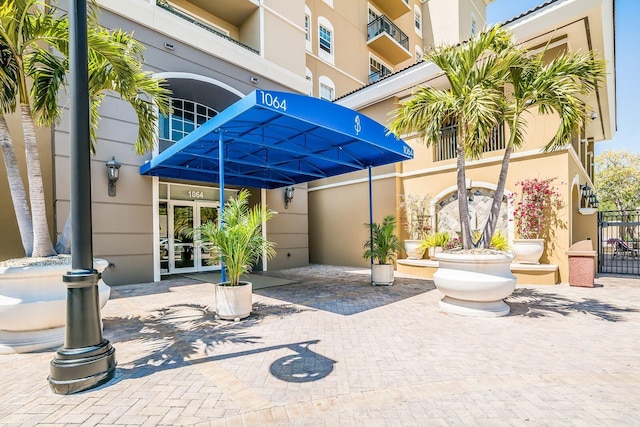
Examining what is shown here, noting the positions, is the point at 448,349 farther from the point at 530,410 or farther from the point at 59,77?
the point at 59,77

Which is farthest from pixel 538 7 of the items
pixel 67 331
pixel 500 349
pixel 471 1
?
pixel 471 1

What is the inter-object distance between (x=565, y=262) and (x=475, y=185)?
10.8 ft

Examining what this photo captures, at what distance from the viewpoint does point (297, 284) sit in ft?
30.9

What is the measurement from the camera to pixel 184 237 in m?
11.6

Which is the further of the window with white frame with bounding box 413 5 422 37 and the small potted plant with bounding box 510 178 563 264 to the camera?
the window with white frame with bounding box 413 5 422 37

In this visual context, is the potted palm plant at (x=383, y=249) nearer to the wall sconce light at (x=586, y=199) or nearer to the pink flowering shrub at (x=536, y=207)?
the pink flowering shrub at (x=536, y=207)

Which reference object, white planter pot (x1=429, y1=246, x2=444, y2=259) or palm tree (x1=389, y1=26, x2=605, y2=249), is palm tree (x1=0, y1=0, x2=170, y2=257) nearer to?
palm tree (x1=389, y1=26, x2=605, y2=249)

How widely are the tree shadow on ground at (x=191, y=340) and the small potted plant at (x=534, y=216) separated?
6769 mm

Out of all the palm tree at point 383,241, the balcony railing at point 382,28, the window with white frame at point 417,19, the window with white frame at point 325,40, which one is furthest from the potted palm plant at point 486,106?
the window with white frame at point 417,19

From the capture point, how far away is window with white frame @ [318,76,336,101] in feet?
54.4

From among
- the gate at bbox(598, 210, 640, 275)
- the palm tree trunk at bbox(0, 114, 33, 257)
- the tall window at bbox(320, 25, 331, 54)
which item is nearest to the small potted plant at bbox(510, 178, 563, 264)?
the gate at bbox(598, 210, 640, 275)

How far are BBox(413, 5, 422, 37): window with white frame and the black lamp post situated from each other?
23504 millimetres

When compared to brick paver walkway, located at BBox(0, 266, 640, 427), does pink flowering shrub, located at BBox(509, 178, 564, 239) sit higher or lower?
higher

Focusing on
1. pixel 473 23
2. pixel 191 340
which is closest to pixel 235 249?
pixel 191 340
